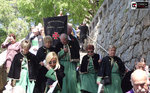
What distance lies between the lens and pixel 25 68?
17.3ft

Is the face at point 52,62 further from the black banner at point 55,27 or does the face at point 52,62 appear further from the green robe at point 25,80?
the black banner at point 55,27

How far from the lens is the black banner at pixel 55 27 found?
7062mm

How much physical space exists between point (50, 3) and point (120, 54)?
14.1 m

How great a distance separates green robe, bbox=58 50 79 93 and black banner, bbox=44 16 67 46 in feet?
4.04

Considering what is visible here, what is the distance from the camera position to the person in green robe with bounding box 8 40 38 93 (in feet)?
16.9

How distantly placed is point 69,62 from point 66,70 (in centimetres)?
22

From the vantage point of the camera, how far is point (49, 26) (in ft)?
23.6

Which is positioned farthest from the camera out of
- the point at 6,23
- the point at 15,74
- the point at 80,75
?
the point at 6,23

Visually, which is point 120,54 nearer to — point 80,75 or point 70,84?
point 80,75

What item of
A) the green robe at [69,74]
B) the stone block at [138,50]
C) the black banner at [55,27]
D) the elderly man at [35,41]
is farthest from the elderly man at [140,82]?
the elderly man at [35,41]

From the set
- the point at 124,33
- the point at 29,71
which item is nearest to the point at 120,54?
the point at 124,33

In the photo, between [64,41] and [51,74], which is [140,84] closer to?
[51,74]

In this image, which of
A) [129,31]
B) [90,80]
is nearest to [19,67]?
[90,80]

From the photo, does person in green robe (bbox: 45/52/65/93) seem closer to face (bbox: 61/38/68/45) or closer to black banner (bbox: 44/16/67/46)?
face (bbox: 61/38/68/45)
